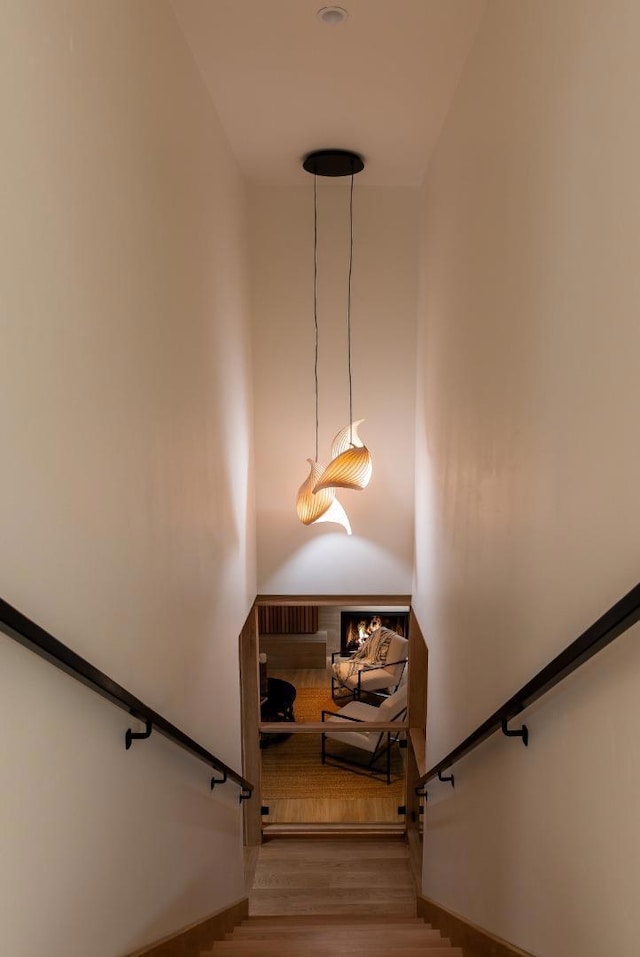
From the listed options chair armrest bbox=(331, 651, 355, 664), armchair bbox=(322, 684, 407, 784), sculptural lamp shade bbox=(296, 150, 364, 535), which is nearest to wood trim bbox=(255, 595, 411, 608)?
sculptural lamp shade bbox=(296, 150, 364, 535)

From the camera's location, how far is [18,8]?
1.40m

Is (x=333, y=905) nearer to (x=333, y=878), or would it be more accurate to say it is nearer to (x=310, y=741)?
(x=333, y=878)

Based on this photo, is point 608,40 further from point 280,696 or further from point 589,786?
point 280,696

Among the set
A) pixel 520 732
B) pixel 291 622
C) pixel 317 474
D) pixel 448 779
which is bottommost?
pixel 291 622

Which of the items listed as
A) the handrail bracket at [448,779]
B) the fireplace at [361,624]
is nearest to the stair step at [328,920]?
the handrail bracket at [448,779]

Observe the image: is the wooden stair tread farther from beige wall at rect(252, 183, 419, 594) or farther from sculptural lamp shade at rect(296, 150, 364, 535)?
beige wall at rect(252, 183, 419, 594)

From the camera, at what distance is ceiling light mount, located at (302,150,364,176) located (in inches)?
171

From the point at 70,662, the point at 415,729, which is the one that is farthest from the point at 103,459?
the point at 415,729

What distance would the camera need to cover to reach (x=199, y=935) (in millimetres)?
3010


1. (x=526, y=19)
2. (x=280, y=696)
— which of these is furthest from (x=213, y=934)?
(x=280, y=696)

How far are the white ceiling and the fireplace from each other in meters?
7.55

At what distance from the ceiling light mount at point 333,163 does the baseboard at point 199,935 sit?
13.1ft

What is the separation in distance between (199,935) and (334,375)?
3.42 meters

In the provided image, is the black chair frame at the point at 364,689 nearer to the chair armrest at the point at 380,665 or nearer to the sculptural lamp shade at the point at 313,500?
the chair armrest at the point at 380,665
